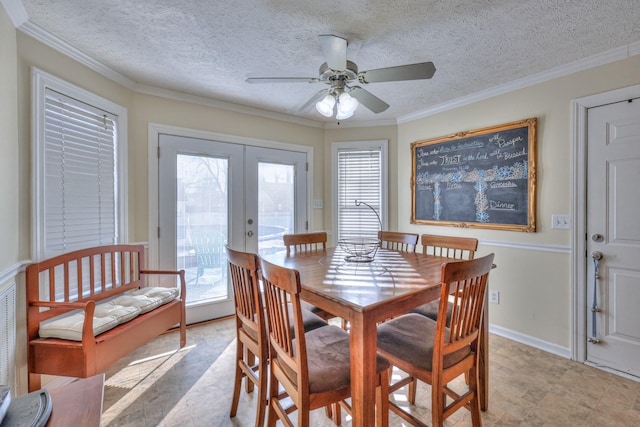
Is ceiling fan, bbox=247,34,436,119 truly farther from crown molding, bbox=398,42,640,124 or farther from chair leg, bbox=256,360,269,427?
chair leg, bbox=256,360,269,427

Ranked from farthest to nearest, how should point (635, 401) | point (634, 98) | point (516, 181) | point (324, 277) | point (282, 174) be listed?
point (282, 174)
point (516, 181)
point (634, 98)
point (635, 401)
point (324, 277)

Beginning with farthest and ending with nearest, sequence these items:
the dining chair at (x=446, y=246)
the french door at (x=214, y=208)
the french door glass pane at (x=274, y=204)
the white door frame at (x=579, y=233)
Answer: the french door glass pane at (x=274, y=204) < the french door at (x=214, y=208) < the white door frame at (x=579, y=233) < the dining chair at (x=446, y=246)

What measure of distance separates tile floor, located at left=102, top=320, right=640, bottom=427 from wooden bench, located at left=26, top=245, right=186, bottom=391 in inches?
11.5

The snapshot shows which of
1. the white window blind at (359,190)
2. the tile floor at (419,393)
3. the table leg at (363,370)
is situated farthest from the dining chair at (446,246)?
the white window blind at (359,190)

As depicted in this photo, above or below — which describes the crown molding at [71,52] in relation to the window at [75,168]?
above

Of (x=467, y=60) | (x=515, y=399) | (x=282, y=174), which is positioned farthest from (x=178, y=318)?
(x=467, y=60)

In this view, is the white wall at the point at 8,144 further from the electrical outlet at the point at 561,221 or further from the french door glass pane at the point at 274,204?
the electrical outlet at the point at 561,221

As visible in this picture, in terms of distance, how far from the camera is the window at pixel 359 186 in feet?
12.4

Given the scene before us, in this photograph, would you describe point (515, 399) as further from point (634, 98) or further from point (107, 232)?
point (107, 232)

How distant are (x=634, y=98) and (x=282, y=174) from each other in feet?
10.3

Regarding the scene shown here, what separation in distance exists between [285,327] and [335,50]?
4.88 ft

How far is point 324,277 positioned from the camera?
1.60 m

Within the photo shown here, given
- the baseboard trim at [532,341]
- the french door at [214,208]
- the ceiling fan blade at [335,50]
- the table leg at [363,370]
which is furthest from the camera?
the french door at [214,208]

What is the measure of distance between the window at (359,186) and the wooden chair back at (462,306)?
2368mm
